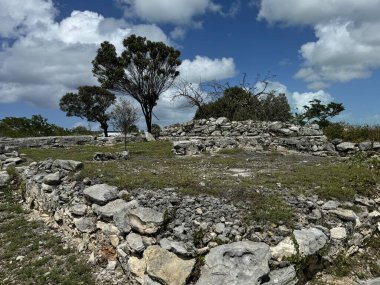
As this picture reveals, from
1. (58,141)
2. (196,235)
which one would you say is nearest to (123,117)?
(58,141)

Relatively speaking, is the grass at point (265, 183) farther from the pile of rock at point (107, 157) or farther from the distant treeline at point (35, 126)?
the distant treeline at point (35, 126)

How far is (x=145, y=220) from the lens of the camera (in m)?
5.66

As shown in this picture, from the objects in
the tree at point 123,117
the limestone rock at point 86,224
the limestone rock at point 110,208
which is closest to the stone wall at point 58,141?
the tree at point 123,117

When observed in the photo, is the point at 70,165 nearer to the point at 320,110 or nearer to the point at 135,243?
the point at 135,243

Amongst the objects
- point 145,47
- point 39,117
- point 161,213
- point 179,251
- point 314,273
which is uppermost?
point 145,47

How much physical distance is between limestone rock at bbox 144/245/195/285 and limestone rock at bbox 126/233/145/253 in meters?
0.20

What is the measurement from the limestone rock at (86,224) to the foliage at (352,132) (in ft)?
39.0

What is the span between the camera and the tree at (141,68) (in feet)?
95.2

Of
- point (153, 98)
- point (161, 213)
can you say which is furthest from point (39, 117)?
point (161, 213)

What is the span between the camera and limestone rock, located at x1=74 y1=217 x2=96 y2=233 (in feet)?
21.5

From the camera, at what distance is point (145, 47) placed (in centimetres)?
2905

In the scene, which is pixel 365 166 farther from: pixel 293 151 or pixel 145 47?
pixel 145 47

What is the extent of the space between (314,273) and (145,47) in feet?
85.3

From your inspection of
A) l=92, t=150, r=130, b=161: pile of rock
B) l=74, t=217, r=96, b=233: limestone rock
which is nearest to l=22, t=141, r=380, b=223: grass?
l=74, t=217, r=96, b=233: limestone rock
